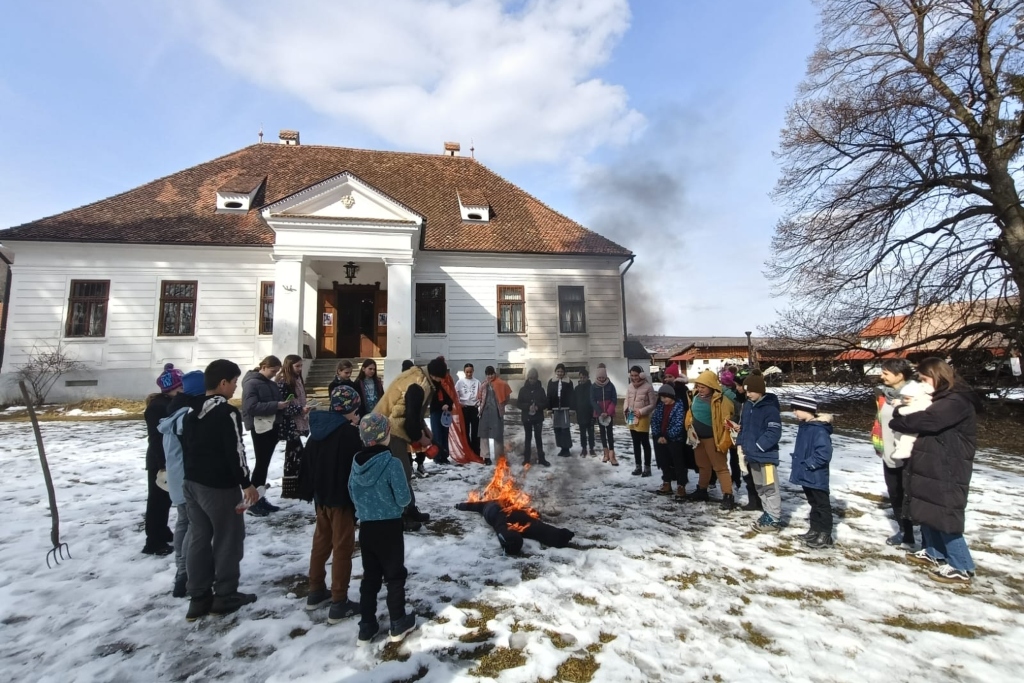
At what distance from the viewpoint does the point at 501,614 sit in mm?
3479

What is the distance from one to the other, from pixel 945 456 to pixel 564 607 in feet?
11.7

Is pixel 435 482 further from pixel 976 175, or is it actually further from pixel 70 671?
pixel 976 175

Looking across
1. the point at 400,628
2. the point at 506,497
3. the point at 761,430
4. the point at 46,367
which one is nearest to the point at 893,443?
the point at 761,430

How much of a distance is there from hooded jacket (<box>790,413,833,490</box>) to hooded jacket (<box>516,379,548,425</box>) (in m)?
4.50

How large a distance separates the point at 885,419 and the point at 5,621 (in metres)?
8.25

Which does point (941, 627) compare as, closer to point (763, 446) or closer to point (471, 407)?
point (763, 446)

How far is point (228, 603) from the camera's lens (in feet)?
11.4

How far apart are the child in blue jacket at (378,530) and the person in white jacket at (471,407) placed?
5.31 meters

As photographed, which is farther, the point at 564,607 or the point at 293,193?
the point at 293,193

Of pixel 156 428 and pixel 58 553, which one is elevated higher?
pixel 156 428

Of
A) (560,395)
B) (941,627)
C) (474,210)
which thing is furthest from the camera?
(474,210)

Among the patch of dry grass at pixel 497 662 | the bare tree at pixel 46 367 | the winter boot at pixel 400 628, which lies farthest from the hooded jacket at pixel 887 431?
the bare tree at pixel 46 367

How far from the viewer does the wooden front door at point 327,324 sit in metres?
17.9

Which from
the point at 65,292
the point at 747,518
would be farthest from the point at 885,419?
the point at 65,292
